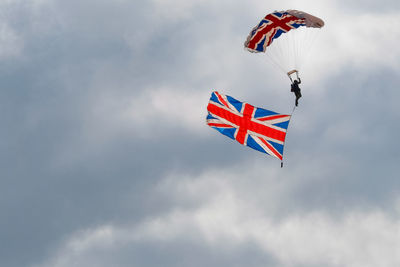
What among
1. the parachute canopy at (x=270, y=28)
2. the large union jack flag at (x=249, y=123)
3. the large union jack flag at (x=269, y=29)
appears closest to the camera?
the parachute canopy at (x=270, y=28)

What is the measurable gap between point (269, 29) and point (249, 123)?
8.51 m

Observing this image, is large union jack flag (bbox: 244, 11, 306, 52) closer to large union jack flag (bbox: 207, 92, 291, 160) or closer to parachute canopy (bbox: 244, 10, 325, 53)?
parachute canopy (bbox: 244, 10, 325, 53)

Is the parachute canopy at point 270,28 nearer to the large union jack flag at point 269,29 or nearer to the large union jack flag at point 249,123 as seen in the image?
the large union jack flag at point 269,29

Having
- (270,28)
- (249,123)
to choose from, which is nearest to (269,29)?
(270,28)

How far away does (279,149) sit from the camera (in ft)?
173

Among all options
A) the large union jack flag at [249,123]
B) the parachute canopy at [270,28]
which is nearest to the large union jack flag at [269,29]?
the parachute canopy at [270,28]

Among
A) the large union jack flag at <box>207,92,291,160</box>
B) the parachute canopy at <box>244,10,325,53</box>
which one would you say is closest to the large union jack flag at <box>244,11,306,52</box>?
the parachute canopy at <box>244,10,325,53</box>

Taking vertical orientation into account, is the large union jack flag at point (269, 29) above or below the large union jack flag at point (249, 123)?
above

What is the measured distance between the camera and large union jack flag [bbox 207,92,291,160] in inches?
2084

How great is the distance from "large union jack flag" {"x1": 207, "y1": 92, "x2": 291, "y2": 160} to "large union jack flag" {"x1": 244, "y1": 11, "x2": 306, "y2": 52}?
558 centimetres

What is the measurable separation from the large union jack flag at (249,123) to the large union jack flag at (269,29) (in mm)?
5582

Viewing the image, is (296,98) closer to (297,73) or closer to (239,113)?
(297,73)

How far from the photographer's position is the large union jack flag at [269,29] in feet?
170

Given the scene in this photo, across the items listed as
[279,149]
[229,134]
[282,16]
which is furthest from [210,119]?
[282,16]
